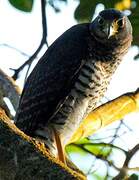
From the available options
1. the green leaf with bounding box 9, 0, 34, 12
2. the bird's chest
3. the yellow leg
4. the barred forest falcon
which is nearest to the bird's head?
the barred forest falcon

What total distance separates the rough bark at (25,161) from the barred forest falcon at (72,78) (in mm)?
2345

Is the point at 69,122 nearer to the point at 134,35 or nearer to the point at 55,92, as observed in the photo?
the point at 55,92

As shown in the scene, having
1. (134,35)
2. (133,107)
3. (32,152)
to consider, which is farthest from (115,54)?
(32,152)

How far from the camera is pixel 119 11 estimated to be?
4020 millimetres

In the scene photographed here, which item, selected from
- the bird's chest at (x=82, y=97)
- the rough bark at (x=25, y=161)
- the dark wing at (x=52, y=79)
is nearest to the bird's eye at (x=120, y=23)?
the dark wing at (x=52, y=79)

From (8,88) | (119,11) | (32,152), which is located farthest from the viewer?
(119,11)

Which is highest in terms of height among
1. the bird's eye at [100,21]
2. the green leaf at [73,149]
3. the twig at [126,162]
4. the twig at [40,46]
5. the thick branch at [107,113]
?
the bird's eye at [100,21]

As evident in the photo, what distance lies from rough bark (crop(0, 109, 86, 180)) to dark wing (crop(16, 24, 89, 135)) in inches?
95.2

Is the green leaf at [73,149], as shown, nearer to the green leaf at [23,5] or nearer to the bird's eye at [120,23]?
the bird's eye at [120,23]

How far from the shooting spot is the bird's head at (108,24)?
4012mm

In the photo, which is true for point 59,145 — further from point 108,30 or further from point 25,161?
point 25,161

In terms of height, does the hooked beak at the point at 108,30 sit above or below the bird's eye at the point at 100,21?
below

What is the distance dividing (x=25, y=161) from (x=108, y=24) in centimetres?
280

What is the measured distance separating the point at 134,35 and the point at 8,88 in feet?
3.39
